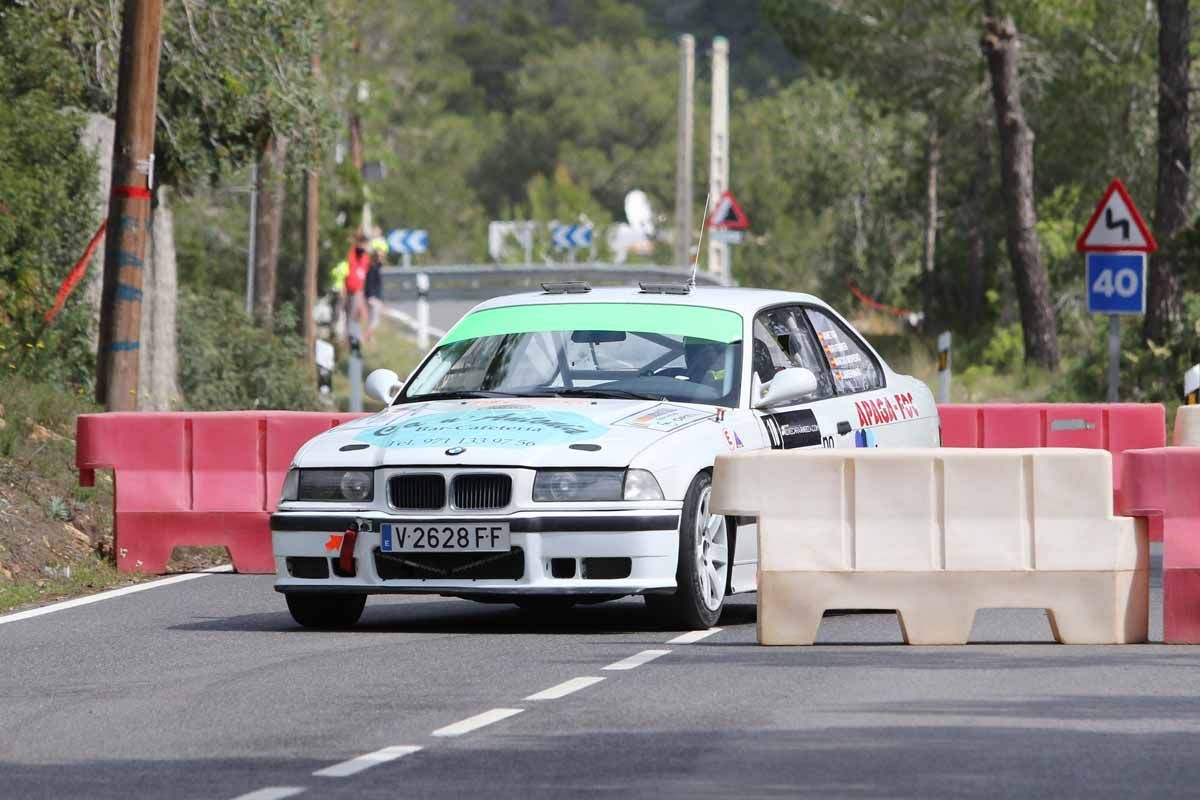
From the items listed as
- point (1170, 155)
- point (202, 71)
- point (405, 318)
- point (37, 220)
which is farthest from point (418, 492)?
point (405, 318)

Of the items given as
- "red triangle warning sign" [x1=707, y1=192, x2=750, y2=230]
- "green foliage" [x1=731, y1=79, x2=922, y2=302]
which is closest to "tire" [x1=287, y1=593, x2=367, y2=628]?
"red triangle warning sign" [x1=707, y1=192, x2=750, y2=230]

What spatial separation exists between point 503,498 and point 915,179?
136 ft

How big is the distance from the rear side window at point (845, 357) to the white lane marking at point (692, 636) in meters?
1.83

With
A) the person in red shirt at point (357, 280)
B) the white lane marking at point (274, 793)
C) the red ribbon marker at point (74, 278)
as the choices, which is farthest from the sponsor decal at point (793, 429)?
the person in red shirt at point (357, 280)

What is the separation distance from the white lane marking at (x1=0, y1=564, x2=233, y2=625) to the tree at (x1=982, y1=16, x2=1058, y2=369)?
71.4 ft

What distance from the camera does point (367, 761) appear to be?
843cm

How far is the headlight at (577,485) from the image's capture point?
11.8 meters

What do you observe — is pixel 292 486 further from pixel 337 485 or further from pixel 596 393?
pixel 596 393

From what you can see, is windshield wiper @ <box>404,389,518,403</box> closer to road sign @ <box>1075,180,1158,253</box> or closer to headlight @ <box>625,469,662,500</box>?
headlight @ <box>625,469,662,500</box>

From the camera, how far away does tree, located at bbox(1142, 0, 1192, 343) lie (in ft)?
97.6

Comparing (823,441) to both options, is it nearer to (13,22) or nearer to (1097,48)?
(13,22)

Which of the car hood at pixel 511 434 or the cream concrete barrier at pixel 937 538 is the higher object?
the car hood at pixel 511 434

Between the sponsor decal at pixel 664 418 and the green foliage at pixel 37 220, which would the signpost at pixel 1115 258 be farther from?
the sponsor decal at pixel 664 418

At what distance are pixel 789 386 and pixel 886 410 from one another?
1.56m
